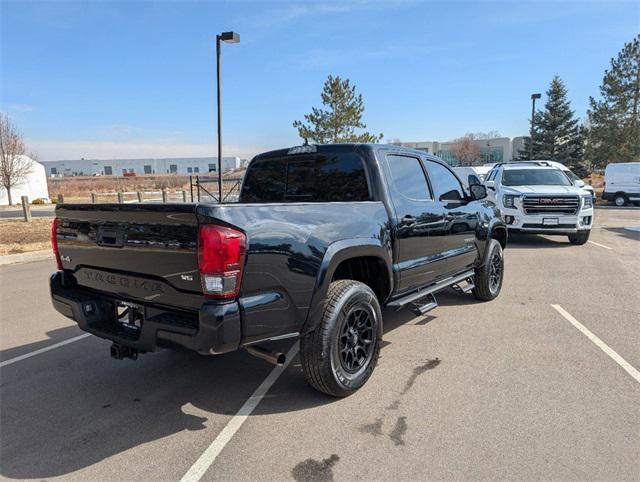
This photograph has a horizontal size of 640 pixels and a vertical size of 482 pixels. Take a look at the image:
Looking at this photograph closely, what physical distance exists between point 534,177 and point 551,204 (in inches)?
64.5

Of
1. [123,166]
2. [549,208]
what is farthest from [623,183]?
[123,166]

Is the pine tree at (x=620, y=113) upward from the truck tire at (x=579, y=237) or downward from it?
upward

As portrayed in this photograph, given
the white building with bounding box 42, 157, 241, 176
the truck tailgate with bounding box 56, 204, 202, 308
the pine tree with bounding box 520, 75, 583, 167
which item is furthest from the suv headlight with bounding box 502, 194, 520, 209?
the white building with bounding box 42, 157, 241, 176

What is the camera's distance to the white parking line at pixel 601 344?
387 centimetres

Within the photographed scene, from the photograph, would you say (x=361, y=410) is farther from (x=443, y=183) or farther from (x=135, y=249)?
(x=443, y=183)

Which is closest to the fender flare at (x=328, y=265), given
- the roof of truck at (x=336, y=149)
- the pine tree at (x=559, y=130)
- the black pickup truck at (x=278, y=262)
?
the black pickup truck at (x=278, y=262)

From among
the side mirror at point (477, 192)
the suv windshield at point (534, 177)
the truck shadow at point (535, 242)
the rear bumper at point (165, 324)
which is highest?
the suv windshield at point (534, 177)

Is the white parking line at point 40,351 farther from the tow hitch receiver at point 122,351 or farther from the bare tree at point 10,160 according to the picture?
the bare tree at point 10,160

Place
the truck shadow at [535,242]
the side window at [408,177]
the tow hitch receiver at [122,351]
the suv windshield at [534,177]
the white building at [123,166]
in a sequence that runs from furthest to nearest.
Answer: the white building at [123,166], the suv windshield at [534,177], the truck shadow at [535,242], the side window at [408,177], the tow hitch receiver at [122,351]

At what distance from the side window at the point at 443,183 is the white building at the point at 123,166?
137245 mm

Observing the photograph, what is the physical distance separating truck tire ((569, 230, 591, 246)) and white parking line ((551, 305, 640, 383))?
6099mm

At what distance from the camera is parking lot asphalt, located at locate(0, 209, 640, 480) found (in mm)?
2646

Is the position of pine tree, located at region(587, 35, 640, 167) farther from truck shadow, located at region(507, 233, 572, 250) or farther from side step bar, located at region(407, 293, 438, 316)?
side step bar, located at region(407, 293, 438, 316)

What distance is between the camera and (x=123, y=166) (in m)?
140
